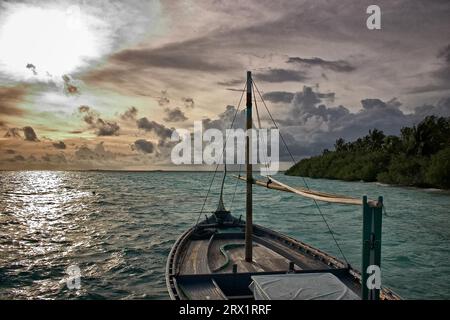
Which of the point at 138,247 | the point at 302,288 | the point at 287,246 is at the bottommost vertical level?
the point at 138,247

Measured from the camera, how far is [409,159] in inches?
3462

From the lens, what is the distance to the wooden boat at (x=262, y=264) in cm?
804

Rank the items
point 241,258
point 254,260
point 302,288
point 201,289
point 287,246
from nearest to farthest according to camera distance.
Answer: point 302,288, point 201,289, point 254,260, point 241,258, point 287,246

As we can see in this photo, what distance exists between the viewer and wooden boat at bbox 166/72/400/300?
316 inches

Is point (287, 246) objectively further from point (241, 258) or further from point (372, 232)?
point (372, 232)

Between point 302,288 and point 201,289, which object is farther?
point 201,289

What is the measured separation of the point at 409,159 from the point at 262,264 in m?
87.4

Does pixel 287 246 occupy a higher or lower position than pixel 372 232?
lower

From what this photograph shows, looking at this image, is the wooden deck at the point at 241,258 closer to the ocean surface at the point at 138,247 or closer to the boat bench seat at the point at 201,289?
the boat bench seat at the point at 201,289

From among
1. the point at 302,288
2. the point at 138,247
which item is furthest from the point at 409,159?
the point at 302,288

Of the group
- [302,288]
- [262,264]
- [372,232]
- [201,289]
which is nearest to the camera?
[372,232]

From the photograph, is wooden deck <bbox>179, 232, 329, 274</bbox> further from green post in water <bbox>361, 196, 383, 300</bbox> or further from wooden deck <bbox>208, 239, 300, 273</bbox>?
green post in water <bbox>361, 196, 383, 300</bbox>

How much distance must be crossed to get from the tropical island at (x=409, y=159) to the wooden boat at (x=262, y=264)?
231 ft
